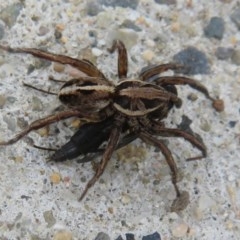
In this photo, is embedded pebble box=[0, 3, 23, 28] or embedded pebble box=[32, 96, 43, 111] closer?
embedded pebble box=[32, 96, 43, 111]

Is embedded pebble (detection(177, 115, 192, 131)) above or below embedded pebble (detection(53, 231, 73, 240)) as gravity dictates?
above

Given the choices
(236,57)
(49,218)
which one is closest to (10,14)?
(49,218)

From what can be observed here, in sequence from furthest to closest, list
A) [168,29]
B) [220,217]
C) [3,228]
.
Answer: [168,29]
[220,217]
[3,228]

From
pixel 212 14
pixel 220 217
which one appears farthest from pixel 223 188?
pixel 212 14

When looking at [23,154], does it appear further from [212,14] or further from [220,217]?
[212,14]

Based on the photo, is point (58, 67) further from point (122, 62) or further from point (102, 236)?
point (102, 236)

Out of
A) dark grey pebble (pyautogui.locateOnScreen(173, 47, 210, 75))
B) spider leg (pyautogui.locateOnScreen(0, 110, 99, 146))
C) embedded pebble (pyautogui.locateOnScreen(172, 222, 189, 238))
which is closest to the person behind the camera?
spider leg (pyautogui.locateOnScreen(0, 110, 99, 146))

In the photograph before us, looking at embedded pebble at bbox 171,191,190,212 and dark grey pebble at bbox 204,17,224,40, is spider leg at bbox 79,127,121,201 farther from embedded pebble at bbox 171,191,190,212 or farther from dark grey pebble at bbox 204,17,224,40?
dark grey pebble at bbox 204,17,224,40

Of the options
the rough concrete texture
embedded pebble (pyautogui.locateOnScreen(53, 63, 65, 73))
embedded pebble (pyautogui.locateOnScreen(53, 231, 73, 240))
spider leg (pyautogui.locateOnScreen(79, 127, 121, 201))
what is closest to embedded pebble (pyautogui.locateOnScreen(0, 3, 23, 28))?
the rough concrete texture
